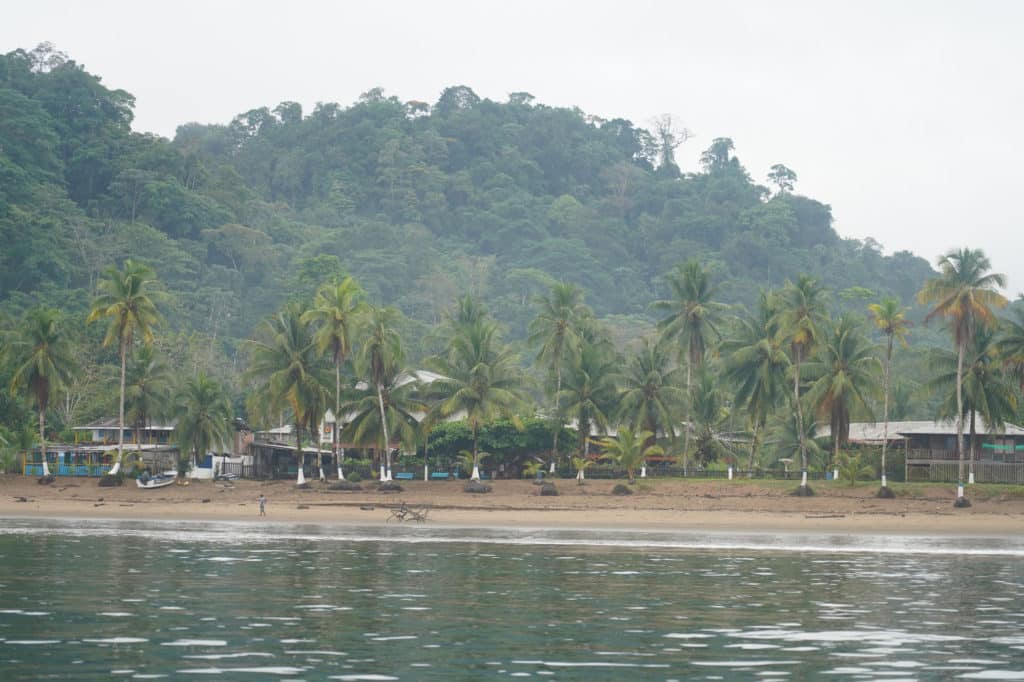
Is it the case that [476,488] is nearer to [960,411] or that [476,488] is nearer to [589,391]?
[589,391]

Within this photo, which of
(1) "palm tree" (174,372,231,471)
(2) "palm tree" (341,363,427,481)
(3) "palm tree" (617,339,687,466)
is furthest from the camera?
(1) "palm tree" (174,372,231,471)

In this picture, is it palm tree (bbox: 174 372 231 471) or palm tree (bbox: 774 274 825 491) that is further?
palm tree (bbox: 174 372 231 471)

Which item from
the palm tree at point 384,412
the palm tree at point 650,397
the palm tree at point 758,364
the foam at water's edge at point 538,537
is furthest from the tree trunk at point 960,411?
the palm tree at point 384,412

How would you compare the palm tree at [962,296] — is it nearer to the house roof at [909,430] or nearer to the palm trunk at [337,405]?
the house roof at [909,430]

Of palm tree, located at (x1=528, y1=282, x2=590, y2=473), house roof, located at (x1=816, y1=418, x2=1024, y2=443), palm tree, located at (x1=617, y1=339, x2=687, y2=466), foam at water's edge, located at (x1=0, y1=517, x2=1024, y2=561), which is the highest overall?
palm tree, located at (x1=528, y1=282, x2=590, y2=473)

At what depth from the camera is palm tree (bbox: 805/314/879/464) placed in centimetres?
6644

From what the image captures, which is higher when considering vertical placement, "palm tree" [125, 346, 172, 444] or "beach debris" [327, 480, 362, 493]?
"palm tree" [125, 346, 172, 444]

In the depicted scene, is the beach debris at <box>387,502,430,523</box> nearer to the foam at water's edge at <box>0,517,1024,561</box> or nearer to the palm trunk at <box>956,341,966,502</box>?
the foam at water's edge at <box>0,517,1024,561</box>

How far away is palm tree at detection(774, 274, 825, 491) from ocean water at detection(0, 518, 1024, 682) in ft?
73.6

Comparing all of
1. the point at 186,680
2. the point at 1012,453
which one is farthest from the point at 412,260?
the point at 186,680

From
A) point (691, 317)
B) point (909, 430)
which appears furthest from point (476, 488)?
point (909, 430)

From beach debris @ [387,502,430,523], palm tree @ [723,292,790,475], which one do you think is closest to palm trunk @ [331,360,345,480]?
beach debris @ [387,502,430,523]

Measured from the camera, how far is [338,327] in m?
70.6

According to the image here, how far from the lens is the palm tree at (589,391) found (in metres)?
74.0
